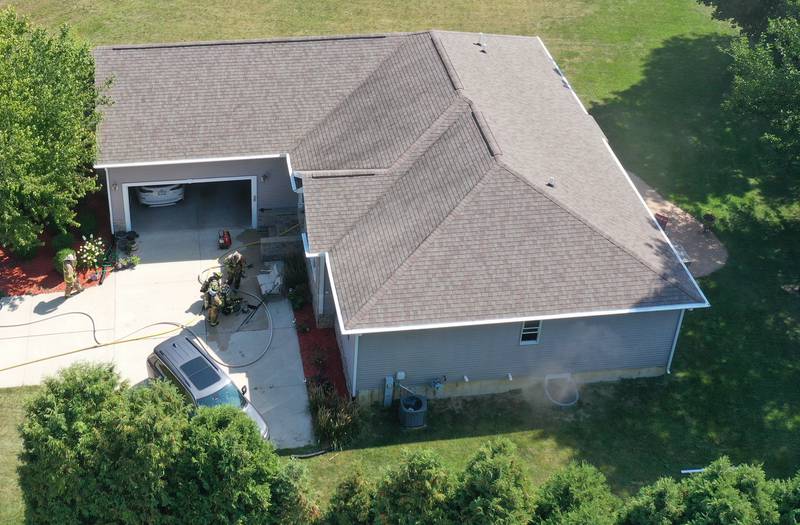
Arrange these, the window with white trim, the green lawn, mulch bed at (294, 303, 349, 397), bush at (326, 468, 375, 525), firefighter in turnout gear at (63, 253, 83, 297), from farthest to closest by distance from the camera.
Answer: firefighter in turnout gear at (63, 253, 83, 297)
mulch bed at (294, 303, 349, 397)
the window with white trim
the green lawn
bush at (326, 468, 375, 525)

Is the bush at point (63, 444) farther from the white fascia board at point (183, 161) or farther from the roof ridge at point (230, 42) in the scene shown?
the roof ridge at point (230, 42)

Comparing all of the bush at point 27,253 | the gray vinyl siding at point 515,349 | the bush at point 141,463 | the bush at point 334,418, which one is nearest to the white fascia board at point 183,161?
the bush at point 27,253

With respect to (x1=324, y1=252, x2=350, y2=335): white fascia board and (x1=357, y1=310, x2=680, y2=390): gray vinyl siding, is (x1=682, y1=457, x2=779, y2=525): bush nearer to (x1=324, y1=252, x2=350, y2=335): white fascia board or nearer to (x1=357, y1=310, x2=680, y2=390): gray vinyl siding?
(x1=357, y1=310, x2=680, y2=390): gray vinyl siding

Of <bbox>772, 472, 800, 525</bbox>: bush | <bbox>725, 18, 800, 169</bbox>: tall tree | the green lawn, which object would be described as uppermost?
<bbox>725, 18, 800, 169</bbox>: tall tree

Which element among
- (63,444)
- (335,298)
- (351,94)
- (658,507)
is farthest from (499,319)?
(351,94)

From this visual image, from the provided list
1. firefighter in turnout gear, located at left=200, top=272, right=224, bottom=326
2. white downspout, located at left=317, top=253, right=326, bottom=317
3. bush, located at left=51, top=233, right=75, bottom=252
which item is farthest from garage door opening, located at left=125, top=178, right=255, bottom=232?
white downspout, located at left=317, top=253, right=326, bottom=317

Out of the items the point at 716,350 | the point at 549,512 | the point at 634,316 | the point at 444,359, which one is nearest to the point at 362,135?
the point at 444,359

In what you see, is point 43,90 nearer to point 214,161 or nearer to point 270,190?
point 214,161
